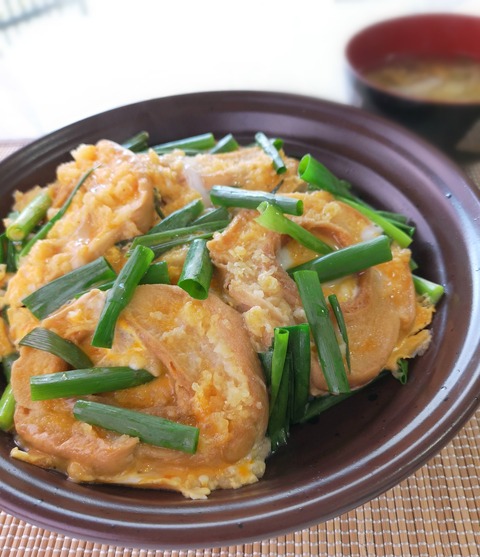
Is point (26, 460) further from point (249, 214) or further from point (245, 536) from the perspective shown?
point (249, 214)

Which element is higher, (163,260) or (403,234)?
(163,260)

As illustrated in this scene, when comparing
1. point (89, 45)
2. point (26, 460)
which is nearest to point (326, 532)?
point (26, 460)

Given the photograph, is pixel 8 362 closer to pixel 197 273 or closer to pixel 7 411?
pixel 7 411

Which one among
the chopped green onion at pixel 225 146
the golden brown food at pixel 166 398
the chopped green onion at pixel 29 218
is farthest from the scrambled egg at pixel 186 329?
the chopped green onion at pixel 225 146

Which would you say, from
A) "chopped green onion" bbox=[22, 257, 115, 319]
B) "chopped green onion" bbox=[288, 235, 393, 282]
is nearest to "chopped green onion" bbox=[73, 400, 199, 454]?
"chopped green onion" bbox=[22, 257, 115, 319]

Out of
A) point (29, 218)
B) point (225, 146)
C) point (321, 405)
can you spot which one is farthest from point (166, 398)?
point (225, 146)

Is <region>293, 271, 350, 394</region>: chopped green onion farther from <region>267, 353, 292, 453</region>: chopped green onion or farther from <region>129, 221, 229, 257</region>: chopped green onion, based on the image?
<region>129, 221, 229, 257</region>: chopped green onion
